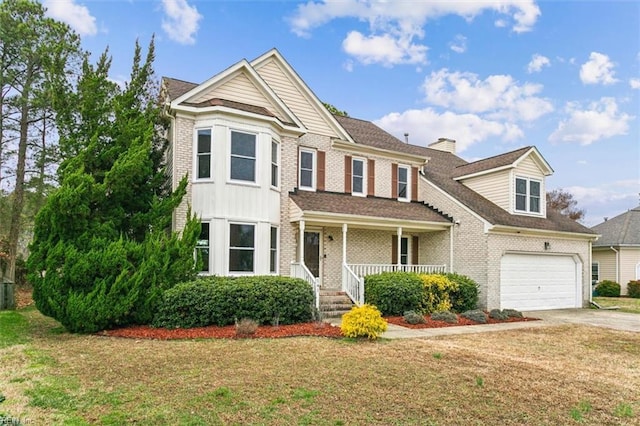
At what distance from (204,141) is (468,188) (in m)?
12.2

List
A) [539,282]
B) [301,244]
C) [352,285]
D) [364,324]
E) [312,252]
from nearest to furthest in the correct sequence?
[364,324]
[301,244]
[352,285]
[312,252]
[539,282]

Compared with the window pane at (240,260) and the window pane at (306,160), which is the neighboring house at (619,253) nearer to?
the window pane at (306,160)

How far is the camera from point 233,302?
11219 millimetres

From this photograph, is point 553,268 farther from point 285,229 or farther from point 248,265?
point 248,265

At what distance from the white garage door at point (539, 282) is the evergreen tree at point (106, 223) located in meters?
11.6

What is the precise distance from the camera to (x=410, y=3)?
13.7m

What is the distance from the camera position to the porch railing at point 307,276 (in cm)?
1333

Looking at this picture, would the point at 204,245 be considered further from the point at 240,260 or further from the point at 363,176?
the point at 363,176

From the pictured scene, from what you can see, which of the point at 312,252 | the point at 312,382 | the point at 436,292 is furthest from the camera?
the point at 312,252

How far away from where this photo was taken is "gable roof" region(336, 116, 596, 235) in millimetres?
16922

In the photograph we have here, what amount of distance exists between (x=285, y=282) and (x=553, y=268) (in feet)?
39.9

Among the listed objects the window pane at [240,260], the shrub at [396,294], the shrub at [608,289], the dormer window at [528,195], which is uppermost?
the dormer window at [528,195]

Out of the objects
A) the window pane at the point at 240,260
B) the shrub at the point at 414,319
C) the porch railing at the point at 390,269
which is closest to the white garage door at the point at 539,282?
the porch railing at the point at 390,269

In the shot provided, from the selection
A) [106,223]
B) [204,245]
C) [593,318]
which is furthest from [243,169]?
[593,318]
